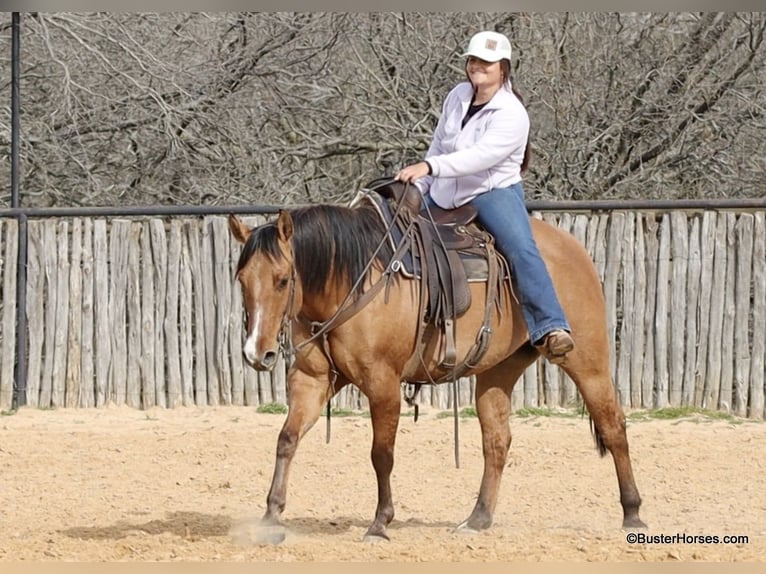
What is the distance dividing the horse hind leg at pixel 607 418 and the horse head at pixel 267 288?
193 cm

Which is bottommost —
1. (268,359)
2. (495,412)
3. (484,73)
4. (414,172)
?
(495,412)

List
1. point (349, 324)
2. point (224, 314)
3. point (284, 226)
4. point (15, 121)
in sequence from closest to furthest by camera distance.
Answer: point (284, 226)
point (349, 324)
point (224, 314)
point (15, 121)

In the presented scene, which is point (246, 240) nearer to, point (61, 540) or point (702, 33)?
point (61, 540)

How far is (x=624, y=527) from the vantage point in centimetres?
755

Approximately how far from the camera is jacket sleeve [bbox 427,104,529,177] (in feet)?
22.6

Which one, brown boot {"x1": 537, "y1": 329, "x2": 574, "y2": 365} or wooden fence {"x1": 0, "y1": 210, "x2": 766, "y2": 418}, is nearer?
brown boot {"x1": 537, "y1": 329, "x2": 574, "y2": 365}

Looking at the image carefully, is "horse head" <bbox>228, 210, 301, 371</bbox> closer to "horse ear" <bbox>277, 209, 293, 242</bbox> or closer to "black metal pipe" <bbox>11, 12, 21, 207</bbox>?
"horse ear" <bbox>277, 209, 293, 242</bbox>

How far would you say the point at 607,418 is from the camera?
7.66 meters

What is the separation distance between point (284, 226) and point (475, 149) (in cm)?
118

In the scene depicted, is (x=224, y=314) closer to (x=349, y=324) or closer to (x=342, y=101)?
(x=342, y=101)

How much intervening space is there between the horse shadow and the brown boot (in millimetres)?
1244

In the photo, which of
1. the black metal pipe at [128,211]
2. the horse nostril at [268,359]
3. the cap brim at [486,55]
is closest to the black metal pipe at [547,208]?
the black metal pipe at [128,211]

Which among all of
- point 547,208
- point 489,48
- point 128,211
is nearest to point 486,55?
point 489,48

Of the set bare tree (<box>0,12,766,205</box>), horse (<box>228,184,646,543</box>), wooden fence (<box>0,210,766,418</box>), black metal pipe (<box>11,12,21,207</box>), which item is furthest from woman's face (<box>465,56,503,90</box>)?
black metal pipe (<box>11,12,21,207</box>)
